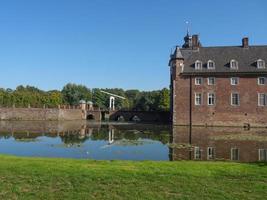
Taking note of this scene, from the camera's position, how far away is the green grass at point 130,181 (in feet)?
23.0

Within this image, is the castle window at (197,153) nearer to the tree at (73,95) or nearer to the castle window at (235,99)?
the castle window at (235,99)

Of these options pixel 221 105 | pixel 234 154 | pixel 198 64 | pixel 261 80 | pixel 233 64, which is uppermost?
pixel 198 64

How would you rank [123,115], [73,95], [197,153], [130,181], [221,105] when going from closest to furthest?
[130,181] → [197,153] → [221,105] → [123,115] → [73,95]

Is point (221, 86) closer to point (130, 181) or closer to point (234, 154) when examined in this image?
point (234, 154)

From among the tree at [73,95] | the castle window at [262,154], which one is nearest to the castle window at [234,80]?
the castle window at [262,154]

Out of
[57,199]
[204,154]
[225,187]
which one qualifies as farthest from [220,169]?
[204,154]

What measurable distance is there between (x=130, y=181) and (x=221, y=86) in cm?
3461

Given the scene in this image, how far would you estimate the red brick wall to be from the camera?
3981 centimetres

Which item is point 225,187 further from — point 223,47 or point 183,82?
point 223,47

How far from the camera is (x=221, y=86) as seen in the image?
40688 millimetres

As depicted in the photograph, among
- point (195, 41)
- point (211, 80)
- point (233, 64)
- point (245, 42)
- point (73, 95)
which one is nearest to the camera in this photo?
point (233, 64)

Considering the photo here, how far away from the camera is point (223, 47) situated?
43.0m

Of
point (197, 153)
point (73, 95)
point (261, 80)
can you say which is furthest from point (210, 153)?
point (73, 95)

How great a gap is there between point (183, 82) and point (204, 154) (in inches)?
1040
